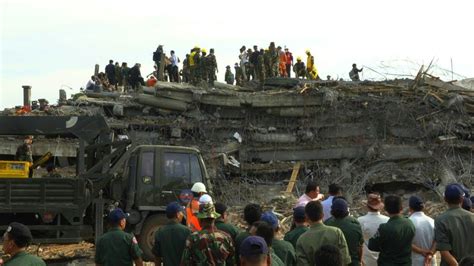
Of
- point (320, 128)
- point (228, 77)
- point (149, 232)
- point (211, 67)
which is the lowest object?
point (149, 232)

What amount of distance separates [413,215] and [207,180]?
663 centimetres

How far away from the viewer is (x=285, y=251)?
21.5ft

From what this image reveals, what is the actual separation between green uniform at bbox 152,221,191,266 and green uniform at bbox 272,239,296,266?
5.10 ft

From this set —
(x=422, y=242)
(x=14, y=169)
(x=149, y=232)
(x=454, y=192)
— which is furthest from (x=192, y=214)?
(x=14, y=169)

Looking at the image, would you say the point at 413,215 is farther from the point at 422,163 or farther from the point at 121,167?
the point at 422,163

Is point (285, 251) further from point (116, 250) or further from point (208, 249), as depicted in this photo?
point (116, 250)

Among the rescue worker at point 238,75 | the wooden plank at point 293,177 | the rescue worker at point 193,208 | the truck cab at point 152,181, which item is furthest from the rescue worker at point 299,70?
the rescue worker at point 193,208

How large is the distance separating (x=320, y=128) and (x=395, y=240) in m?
17.1

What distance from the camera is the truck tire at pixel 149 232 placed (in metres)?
13.4

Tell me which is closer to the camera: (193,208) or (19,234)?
(19,234)

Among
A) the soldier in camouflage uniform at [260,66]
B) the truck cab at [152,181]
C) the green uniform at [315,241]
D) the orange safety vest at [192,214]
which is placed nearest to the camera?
the green uniform at [315,241]

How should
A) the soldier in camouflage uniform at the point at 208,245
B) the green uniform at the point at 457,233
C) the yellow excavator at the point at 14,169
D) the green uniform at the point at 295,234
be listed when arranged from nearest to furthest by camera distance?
1. the soldier in camouflage uniform at the point at 208,245
2. the green uniform at the point at 295,234
3. the green uniform at the point at 457,233
4. the yellow excavator at the point at 14,169

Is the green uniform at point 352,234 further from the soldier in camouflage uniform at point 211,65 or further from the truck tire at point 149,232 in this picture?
the soldier in camouflage uniform at point 211,65

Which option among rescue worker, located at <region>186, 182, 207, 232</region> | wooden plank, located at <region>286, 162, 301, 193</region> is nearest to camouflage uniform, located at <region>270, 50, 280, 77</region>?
wooden plank, located at <region>286, 162, 301, 193</region>
